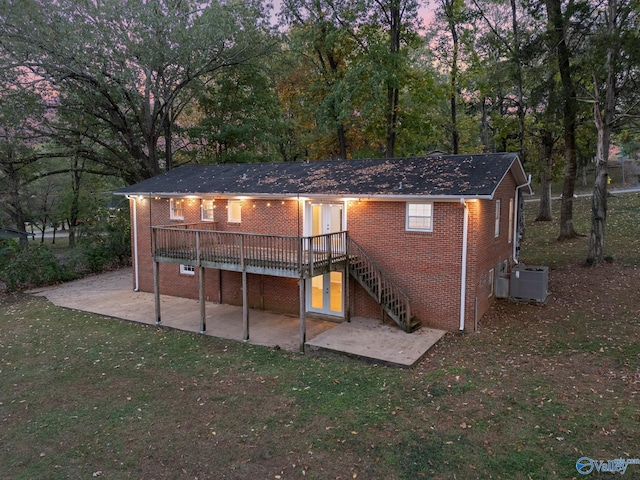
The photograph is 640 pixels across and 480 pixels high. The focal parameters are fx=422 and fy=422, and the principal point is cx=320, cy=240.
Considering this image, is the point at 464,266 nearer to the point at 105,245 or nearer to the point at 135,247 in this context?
the point at 135,247

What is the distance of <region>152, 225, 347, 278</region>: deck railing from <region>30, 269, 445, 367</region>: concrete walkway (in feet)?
6.47

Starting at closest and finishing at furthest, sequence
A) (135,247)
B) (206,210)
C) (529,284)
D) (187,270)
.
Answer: (529,284)
(206,210)
(187,270)
(135,247)

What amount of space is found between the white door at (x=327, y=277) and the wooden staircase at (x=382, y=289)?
89 centimetres

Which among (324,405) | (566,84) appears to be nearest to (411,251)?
(324,405)

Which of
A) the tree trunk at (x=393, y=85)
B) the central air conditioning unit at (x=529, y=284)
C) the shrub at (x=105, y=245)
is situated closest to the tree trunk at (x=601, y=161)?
the central air conditioning unit at (x=529, y=284)

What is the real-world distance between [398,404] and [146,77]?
807 inches

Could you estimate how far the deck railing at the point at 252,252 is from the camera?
11.6m

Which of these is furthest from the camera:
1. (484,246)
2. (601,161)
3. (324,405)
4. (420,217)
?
(601,161)

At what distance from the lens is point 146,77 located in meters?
21.6

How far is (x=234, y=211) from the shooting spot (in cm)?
1567

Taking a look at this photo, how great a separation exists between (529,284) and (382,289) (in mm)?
5440

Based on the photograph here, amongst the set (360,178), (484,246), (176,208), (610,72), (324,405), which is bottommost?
(324,405)

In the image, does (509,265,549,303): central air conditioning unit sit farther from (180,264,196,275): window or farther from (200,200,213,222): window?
(180,264,196,275): window

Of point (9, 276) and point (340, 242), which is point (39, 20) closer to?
point (9, 276)
